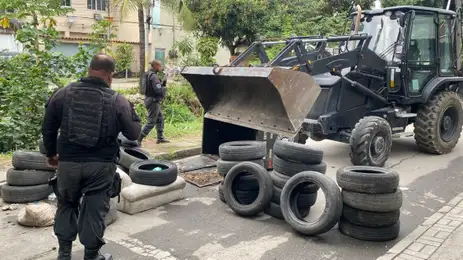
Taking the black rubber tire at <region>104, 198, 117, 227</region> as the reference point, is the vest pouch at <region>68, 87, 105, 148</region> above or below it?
above

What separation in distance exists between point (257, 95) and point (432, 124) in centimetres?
406

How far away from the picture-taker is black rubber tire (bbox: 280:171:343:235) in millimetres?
4371

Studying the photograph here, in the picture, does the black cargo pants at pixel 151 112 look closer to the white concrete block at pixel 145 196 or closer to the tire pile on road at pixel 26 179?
the white concrete block at pixel 145 196

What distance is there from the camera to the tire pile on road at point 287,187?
4473 millimetres

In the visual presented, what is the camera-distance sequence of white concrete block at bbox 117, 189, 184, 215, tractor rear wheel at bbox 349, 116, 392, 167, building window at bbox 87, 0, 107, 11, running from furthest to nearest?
building window at bbox 87, 0, 107, 11
tractor rear wheel at bbox 349, 116, 392, 167
white concrete block at bbox 117, 189, 184, 215

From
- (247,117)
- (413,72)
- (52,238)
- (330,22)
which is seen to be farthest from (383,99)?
(330,22)

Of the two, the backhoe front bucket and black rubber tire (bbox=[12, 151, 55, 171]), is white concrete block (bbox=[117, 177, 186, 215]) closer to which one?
black rubber tire (bbox=[12, 151, 55, 171])

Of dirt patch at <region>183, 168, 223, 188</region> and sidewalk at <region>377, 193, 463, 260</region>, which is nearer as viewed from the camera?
sidewalk at <region>377, 193, 463, 260</region>

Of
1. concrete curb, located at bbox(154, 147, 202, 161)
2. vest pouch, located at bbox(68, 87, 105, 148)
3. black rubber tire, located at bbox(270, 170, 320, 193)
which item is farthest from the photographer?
concrete curb, located at bbox(154, 147, 202, 161)

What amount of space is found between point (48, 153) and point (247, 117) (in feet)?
11.3

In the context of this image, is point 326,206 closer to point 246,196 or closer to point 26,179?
point 246,196

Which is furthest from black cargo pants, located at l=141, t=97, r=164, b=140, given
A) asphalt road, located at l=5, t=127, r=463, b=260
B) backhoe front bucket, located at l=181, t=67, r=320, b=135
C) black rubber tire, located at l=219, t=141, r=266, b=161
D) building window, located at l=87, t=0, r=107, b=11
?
building window, located at l=87, t=0, r=107, b=11

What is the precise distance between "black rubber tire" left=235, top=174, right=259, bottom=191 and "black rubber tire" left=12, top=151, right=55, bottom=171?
Answer: 245 cm

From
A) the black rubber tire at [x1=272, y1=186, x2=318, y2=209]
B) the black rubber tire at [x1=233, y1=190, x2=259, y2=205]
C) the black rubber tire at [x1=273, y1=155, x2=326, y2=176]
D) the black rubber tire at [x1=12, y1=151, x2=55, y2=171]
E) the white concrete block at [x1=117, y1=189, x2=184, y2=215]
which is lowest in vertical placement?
the white concrete block at [x1=117, y1=189, x2=184, y2=215]
